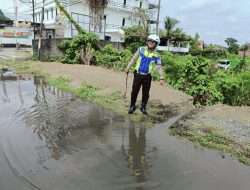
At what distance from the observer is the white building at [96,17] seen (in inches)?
1101

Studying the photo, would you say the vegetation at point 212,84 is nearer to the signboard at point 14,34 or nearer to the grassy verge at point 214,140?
the grassy verge at point 214,140

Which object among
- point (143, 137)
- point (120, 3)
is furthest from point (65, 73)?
point (120, 3)

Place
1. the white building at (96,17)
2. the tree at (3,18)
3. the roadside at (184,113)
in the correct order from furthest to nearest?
the tree at (3,18), the white building at (96,17), the roadside at (184,113)

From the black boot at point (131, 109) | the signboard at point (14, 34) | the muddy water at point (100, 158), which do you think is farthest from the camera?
the signboard at point (14, 34)

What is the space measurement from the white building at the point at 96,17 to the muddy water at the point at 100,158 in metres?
19.4

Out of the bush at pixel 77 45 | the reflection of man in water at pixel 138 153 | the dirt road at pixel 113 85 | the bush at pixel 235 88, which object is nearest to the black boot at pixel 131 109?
the reflection of man in water at pixel 138 153

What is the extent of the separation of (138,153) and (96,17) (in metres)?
28.8

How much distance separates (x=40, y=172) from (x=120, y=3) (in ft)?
119

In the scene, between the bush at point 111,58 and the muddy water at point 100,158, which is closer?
the muddy water at point 100,158

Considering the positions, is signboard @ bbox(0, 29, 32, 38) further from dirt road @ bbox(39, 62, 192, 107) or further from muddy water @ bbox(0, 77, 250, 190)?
muddy water @ bbox(0, 77, 250, 190)

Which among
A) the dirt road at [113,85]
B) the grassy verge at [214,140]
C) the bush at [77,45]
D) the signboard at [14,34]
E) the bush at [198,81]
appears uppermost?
the signboard at [14,34]

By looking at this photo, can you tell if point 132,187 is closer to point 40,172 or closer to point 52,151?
point 40,172

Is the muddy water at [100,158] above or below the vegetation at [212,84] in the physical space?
below

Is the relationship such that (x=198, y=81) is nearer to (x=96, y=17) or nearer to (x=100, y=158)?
(x=100, y=158)
